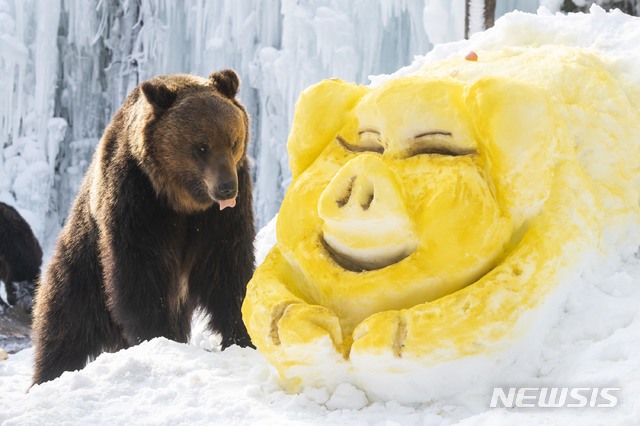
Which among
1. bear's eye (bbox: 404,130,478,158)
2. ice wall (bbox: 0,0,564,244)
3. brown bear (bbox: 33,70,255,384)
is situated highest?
bear's eye (bbox: 404,130,478,158)

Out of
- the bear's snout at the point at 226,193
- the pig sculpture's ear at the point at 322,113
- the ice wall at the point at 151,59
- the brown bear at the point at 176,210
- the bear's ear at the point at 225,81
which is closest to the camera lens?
the pig sculpture's ear at the point at 322,113

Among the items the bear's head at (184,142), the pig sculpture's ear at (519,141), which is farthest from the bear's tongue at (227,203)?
the pig sculpture's ear at (519,141)

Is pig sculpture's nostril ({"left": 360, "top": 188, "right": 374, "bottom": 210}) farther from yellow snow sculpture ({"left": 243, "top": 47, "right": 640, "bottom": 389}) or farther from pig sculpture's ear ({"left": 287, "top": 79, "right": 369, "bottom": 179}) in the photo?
pig sculpture's ear ({"left": 287, "top": 79, "right": 369, "bottom": 179})

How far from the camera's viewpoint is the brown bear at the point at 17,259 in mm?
9281

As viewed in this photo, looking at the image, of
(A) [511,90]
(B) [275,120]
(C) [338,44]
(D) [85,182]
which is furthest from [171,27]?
(A) [511,90]

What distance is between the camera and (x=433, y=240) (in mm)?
2547

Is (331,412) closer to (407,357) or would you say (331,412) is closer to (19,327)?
(407,357)

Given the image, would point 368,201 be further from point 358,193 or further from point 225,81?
point 225,81

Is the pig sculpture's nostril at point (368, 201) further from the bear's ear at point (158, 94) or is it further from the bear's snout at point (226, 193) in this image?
the bear's ear at point (158, 94)

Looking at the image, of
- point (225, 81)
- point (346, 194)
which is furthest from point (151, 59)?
point (346, 194)

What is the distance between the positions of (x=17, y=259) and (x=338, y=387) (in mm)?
7576

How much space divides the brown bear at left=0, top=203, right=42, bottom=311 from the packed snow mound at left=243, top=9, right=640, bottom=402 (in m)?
7.07

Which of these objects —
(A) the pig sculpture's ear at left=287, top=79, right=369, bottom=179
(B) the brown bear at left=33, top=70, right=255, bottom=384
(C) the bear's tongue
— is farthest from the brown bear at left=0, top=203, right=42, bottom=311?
(A) the pig sculpture's ear at left=287, top=79, right=369, bottom=179

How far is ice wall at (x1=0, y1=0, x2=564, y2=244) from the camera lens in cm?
1062
